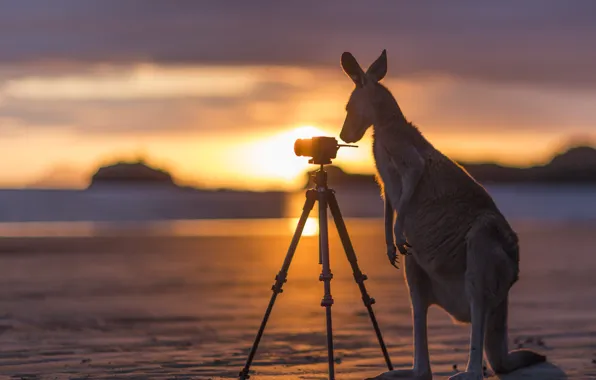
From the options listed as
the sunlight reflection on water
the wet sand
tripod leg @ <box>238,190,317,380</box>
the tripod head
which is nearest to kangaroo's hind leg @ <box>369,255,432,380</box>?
the wet sand

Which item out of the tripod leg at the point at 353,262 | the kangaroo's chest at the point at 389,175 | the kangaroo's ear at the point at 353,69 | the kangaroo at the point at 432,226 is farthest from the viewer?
the tripod leg at the point at 353,262

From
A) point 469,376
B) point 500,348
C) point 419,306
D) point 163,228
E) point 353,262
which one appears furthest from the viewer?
point 163,228

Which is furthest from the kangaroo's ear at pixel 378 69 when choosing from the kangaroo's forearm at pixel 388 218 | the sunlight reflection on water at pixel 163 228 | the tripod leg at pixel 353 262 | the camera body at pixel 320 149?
the sunlight reflection on water at pixel 163 228

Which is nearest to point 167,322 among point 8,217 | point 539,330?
point 539,330

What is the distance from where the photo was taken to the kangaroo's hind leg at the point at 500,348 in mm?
10086

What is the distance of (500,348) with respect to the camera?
1026 centimetres

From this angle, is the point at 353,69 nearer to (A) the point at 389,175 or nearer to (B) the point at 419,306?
(A) the point at 389,175

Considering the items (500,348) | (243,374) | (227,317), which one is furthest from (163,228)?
(500,348)

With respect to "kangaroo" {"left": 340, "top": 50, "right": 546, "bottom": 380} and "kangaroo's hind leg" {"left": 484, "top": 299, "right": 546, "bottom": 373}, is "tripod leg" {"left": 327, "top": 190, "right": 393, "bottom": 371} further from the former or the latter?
"kangaroo's hind leg" {"left": 484, "top": 299, "right": 546, "bottom": 373}

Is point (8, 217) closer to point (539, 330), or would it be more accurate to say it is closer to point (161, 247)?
point (161, 247)

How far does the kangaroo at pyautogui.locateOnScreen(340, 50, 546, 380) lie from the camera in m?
9.51

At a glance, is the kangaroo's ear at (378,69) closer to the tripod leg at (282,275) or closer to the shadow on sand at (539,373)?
the tripod leg at (282,275)

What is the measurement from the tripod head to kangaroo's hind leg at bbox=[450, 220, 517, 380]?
1.35m

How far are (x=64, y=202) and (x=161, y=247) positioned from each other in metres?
28.2
